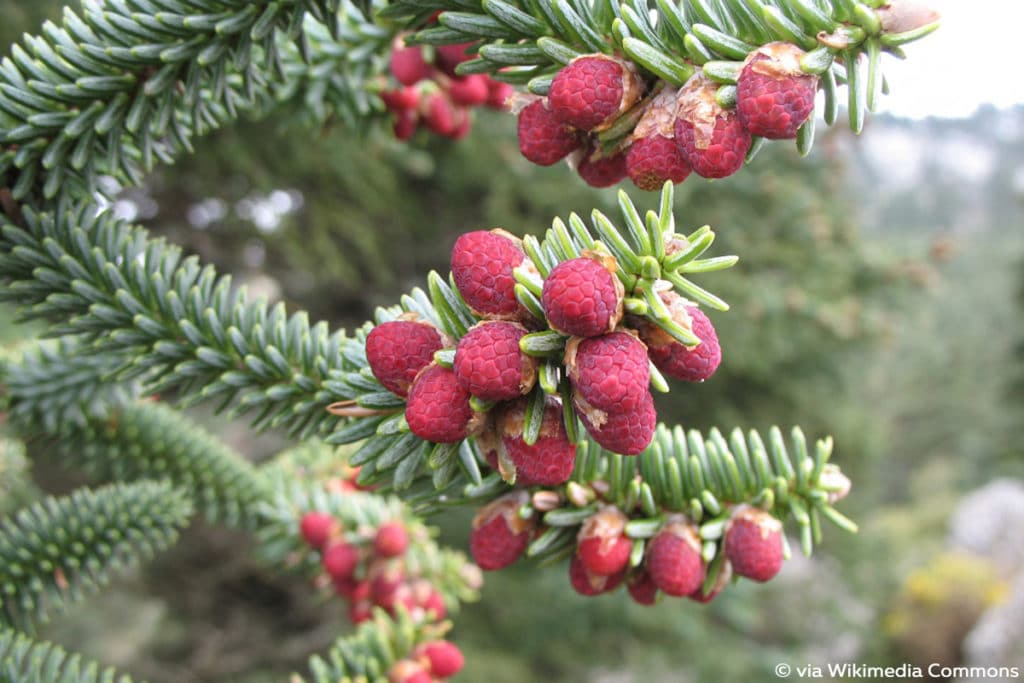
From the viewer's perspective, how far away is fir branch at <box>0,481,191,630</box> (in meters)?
1.09

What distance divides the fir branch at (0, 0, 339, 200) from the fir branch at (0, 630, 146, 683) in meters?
0.59

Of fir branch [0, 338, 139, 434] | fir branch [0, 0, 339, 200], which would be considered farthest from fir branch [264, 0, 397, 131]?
fir branch [0, 338, 139, 434]

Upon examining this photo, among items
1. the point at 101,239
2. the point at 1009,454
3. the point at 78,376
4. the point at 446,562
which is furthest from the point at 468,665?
the point at 1009,454

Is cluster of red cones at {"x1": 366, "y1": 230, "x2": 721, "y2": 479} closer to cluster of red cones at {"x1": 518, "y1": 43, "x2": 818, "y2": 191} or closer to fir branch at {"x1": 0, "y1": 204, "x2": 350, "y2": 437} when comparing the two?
cluster of red cones at {"x1": 518, "y1": 43, "x2": 818, "y2": 191}

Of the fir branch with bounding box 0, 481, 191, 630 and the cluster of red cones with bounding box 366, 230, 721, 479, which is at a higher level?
the cluster of red cones with bounding box 366, 230, 721, 479

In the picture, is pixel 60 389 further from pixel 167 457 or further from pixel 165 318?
pixel 165 318

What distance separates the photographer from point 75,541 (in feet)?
3.71

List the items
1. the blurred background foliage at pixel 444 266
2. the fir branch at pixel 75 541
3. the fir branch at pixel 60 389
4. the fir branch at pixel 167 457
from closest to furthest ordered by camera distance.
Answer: the fir branch at pixel 75 541, the fir branch at pixel 60 389, the fir branch at pixel 167 457, the blurred background foliage at pixel 444 266

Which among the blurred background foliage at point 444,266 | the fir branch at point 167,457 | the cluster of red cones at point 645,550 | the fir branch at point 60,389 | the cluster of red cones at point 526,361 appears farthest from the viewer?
the blurred background foliage at point 444,266

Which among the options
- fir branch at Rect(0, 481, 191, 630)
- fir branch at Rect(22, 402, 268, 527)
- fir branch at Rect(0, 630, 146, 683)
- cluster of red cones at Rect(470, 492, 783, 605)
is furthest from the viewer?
fir branch at Rect(22, 402, 268, 527)

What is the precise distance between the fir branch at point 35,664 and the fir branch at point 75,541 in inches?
4.7

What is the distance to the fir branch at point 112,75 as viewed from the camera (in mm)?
818

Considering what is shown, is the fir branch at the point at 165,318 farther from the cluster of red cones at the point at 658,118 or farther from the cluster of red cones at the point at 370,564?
the cluster of red cones at the point at 370,564

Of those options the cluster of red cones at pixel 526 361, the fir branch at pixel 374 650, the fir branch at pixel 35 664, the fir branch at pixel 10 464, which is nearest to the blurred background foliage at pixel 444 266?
the fir branch at pixel 10 464
